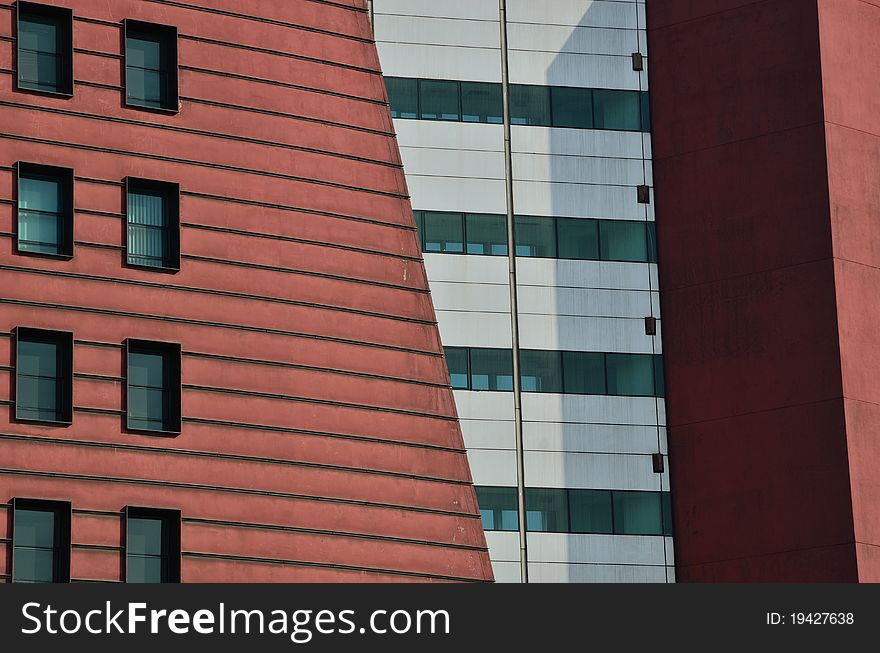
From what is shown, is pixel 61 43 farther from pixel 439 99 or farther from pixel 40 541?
pixel 439 99

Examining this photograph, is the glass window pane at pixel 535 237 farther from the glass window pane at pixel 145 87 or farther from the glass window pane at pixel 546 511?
the glass window pane at pixel 145 87

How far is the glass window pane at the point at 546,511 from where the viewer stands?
67.7 metres

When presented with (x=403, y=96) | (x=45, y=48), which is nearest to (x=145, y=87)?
(x=45, y=48)

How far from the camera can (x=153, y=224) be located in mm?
48625

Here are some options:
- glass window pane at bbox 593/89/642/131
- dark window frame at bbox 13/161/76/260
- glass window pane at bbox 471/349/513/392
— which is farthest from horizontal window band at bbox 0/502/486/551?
glass window pane at bbox 593/89/642/131

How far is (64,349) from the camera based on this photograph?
46625 mm

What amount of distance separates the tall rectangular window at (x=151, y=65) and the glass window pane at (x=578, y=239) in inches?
952

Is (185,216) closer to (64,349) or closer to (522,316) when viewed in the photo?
(64,349)

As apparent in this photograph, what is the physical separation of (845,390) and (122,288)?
90.6 ft

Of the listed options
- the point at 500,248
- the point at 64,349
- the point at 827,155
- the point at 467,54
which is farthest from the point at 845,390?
the point at 64,349

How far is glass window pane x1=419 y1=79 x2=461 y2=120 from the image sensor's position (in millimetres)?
70812

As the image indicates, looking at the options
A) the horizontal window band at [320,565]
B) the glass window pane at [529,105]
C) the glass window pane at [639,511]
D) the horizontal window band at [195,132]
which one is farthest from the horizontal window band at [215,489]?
the glass window pane at [529,105]

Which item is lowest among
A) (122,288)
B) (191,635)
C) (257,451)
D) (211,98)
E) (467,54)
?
(191,635)

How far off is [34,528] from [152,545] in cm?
294
